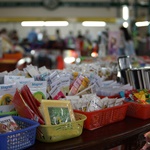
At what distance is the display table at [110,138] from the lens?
1.77 meters

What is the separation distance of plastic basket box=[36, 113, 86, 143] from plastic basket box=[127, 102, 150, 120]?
65cm

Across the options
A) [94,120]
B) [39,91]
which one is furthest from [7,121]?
[94,120]

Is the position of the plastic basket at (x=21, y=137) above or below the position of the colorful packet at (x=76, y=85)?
below

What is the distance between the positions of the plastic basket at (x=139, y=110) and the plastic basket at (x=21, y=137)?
3.07ft

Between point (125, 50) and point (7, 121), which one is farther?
point (125, 50)

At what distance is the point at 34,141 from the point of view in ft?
5.82

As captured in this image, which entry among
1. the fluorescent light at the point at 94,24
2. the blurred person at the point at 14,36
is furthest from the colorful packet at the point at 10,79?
the fluorescent light at the point at 94,24

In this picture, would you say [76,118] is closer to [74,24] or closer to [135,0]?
[74,24]

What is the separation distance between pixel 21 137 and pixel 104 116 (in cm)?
69

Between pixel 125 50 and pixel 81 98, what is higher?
pixel 125 50

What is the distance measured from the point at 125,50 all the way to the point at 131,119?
424 cm

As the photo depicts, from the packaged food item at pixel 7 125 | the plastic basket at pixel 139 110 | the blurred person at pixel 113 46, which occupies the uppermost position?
the blurred person at pixel 113 46

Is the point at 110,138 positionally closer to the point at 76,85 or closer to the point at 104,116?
the point at 104,116

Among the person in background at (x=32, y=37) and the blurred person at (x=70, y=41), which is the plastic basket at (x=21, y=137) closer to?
the person in background at (x=32, y=37)
